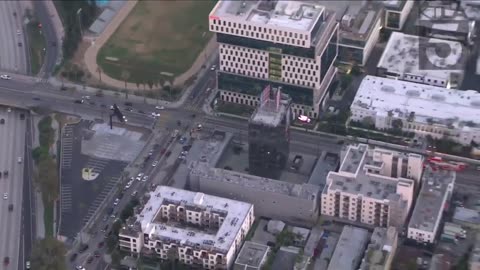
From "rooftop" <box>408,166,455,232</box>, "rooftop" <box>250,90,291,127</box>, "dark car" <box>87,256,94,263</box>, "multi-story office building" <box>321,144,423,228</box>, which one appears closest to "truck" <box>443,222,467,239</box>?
"rooftop" <box>408,166,455,232</box>

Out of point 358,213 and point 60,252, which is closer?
point 60,252

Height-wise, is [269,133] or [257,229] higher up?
[269,133]

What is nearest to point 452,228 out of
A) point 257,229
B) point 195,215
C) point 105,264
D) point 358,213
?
point 358,213

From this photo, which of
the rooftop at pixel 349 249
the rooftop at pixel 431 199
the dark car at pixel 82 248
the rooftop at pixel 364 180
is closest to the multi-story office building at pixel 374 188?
the rooftop at pixel 364 180

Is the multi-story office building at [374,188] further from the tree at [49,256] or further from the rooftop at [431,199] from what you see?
the tree at [49,256]

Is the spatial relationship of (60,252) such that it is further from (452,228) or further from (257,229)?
(452,228)

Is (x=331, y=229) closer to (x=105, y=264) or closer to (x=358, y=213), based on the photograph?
(x=358, y=213)
